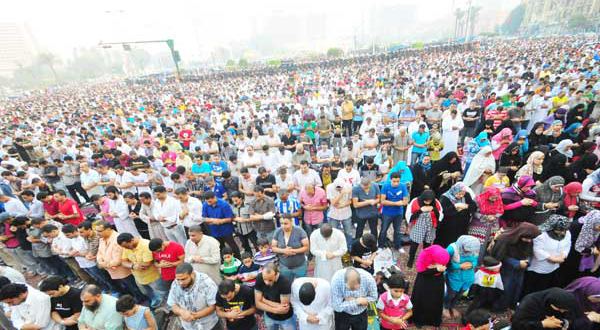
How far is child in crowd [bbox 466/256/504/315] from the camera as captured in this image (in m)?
3.43

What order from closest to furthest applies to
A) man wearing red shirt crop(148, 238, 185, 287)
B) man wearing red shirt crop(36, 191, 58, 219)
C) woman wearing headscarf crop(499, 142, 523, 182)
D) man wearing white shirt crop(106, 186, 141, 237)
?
man wearing red shirt crop(148, 238, 185, 287) < man wearing white shirt crop(106, 186, 141, 237) < man wearing red shirt crop(36, 191, 58, 219) < woman wearing headscarf crop(499, 142, 523, 182)

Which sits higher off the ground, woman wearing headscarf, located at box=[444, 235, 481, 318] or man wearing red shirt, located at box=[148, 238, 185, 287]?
man wearing red shirt, located at box=[148, 238, 185, 287]

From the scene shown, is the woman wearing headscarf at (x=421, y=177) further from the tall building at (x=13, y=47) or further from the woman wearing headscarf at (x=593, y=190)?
the tall building at (x=13, y=47)

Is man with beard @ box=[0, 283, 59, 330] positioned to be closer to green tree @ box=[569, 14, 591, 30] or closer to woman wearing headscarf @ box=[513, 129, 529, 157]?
woman wearing headscarf @ box=[513, 129, 529, 157]

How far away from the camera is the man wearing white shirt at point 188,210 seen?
4.58 m

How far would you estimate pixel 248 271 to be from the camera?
152 inches

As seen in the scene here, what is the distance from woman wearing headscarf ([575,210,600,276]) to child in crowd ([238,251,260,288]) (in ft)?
14.4

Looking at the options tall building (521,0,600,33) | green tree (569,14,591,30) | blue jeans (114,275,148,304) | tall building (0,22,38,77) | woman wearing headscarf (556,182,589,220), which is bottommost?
blue jeans (114,275,148,304)

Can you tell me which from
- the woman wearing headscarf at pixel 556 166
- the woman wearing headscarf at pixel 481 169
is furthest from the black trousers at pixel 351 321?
the woman wearing headscarf at pixel 556 166

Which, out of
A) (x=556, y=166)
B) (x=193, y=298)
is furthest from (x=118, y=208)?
(x=556, y=166)

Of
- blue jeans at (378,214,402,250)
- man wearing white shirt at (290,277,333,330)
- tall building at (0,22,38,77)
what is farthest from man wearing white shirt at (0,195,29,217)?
tall building at (0,22,38,77)

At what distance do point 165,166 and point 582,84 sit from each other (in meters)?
15.2

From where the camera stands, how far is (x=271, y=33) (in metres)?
155

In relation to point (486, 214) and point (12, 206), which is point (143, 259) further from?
point (486, 214)
